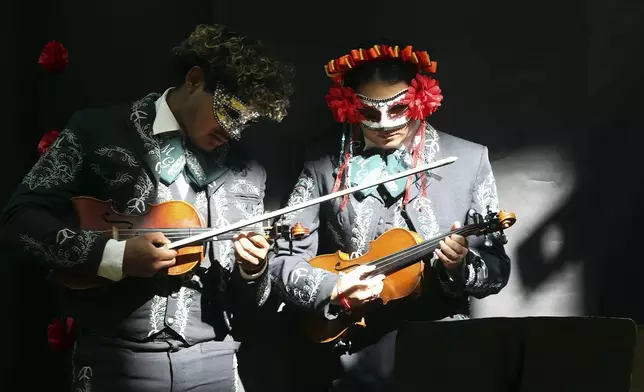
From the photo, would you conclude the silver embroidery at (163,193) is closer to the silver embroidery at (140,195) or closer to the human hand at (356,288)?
the silver embroidery at (140,195)

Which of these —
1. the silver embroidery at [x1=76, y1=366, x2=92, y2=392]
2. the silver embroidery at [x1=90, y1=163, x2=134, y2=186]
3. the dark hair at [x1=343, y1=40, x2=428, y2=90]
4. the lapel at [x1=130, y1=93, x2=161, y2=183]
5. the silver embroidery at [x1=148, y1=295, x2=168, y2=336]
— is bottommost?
the silver embroidery at [x1=76, y1=366, x2=92, y2=392]

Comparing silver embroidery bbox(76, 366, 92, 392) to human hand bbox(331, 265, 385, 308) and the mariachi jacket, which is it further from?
human hand bbox(331, 265, 385, 308)

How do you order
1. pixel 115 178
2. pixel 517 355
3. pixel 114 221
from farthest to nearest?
pixel 115 178, pixel 114 221, pixel 517 355

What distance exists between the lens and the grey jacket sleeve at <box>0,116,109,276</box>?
2.78m

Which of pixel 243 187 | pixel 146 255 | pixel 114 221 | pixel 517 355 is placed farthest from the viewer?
pixel 243 187

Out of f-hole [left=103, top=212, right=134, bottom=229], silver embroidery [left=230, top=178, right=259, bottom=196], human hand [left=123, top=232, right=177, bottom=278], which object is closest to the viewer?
human hand [left=123, top=232, right=177, bottom=278]

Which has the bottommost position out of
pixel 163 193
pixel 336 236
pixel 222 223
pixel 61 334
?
pixel 61 334

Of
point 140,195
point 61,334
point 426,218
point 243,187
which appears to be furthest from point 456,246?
point 61,334

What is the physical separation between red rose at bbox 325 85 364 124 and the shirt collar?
0.56 metres

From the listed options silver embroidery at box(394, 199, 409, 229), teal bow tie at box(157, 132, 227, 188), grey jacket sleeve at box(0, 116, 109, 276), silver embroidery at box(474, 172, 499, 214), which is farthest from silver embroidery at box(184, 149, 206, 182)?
silver embroidery at box(474, 172, 499, 214)

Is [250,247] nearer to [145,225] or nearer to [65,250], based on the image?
[145,225]

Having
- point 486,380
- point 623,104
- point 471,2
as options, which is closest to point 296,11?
point 471,2

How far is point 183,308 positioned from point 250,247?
0.29 metres

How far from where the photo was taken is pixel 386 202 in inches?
130
